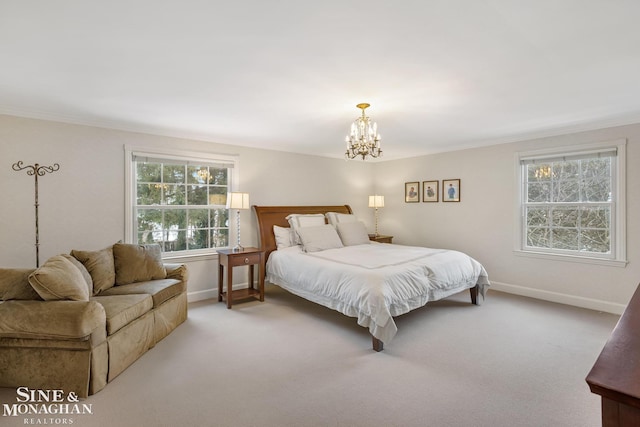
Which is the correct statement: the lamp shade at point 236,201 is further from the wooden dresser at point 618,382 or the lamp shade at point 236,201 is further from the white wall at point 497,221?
the wooden dresser at point 618,382

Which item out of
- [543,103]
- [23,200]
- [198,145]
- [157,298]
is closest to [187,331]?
[157,298]

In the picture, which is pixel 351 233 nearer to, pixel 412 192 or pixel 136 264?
pixel 412 192

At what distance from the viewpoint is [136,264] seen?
128 inches

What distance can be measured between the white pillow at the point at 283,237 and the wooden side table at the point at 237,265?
412 mm

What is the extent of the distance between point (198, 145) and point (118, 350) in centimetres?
283

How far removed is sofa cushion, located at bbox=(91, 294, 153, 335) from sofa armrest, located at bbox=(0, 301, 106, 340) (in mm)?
225

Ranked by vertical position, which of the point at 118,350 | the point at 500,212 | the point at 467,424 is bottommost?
the point at 467,424

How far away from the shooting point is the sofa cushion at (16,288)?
2223mm

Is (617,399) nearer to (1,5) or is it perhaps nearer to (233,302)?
(1,5)

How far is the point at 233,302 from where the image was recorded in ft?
13.7

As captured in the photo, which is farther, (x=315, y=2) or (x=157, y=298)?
(x=157, y=298)

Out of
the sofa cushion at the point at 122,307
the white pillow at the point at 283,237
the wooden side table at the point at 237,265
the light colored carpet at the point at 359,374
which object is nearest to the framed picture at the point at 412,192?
the white pillow at the point at 283,237

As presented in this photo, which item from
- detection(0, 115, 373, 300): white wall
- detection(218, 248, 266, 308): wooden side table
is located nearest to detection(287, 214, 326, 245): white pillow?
detection(218, 248, 266, 308): wooden side table

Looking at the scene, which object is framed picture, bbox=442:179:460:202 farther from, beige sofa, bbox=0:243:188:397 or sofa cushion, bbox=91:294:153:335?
beige sofa, bbox=0:243:188:397
